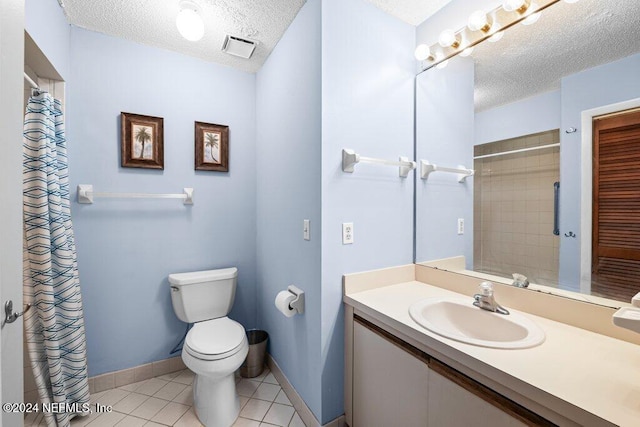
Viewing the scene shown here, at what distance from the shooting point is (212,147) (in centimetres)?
203

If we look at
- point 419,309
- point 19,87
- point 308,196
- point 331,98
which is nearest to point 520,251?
point 419,309

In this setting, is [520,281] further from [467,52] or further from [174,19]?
[174,19]

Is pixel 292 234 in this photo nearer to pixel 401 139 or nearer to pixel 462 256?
pixel 401 139

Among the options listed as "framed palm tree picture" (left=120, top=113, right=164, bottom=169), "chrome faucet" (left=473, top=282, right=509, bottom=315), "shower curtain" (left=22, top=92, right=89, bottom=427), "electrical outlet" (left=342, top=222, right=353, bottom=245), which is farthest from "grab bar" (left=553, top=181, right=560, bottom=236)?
"shower curtain" (left=22, top=92, right=89, bottom=427)

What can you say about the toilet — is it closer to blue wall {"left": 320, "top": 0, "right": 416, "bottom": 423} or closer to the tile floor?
the tile floor

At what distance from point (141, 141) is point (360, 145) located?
4.98 feet

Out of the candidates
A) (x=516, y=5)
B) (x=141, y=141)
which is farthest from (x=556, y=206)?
(x=141, y=141)

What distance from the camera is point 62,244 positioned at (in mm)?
1426

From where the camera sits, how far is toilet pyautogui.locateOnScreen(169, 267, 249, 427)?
1.43m

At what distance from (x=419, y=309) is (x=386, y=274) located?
0.37 meters

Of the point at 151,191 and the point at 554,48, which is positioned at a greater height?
the point at 554,48

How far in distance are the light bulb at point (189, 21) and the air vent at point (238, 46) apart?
0.31 m

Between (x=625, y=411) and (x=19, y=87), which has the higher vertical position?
(x=19, y=87)

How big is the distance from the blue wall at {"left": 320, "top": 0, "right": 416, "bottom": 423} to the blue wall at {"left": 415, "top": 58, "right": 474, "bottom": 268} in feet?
0.26
